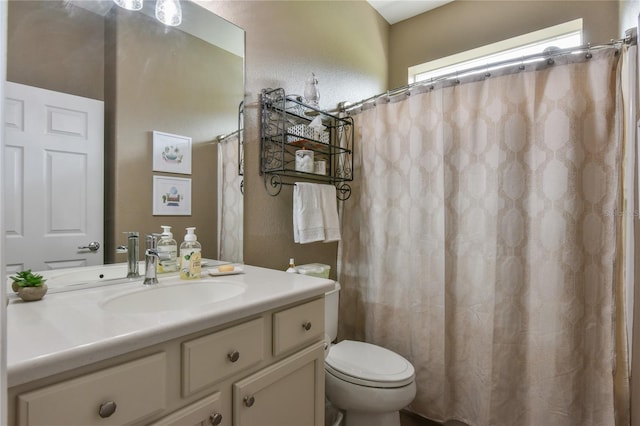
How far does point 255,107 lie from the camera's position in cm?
156

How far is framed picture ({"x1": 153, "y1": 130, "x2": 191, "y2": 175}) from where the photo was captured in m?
1.21

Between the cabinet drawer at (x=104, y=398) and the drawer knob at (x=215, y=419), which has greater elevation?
the cabinet drawer at (x=104, y=398)

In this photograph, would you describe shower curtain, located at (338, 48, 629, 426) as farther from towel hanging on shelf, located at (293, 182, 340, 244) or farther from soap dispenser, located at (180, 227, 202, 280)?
soap dispenser, located at (180, 227, 202, 280)

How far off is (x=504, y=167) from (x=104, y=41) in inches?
66.7

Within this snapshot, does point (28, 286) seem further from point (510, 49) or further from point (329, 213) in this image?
point (510, 49)

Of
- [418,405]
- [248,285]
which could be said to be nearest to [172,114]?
[248,285]

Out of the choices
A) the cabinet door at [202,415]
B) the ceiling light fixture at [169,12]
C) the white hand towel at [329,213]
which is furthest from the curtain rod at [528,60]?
the cabinet door at [202,415]

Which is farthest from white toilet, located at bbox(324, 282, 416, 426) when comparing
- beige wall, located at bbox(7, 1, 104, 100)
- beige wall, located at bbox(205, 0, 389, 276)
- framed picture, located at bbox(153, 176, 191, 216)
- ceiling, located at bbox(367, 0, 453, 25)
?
ceiling, located at bbox(367, 0, 453, 25)

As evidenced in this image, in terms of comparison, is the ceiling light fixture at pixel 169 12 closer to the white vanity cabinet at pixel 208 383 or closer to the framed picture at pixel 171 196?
the framed picture at pixel 171 196

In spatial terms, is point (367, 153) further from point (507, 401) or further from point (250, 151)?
point (507, 401)

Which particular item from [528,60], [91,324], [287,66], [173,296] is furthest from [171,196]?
[528,60]

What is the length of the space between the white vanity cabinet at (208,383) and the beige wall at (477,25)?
2.15 meters

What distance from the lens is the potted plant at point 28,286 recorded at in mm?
847

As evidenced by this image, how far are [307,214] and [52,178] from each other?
1.04 meters
